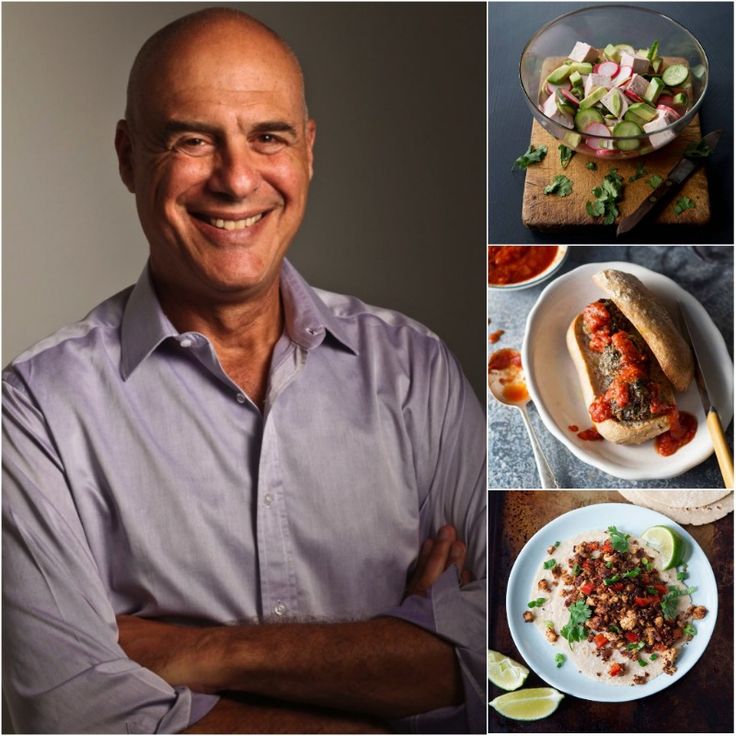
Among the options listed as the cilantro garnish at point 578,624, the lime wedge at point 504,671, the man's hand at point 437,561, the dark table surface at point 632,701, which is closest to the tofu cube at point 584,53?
the dark table surface at point 632,701

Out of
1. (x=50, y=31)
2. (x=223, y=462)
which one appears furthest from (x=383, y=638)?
(x=50, y=31)

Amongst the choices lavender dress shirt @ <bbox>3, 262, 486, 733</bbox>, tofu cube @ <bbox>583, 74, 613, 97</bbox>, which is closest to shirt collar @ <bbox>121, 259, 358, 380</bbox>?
lavender dress shirt @ <bbox>3, 262, 486, 733</bbox>

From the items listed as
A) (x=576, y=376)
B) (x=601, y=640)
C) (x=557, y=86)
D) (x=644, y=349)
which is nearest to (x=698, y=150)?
(x=557, y=86)

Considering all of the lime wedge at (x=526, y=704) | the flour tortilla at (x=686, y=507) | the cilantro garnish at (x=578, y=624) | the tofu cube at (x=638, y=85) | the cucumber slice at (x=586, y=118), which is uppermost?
the tofu cube at (x=638, y=85)

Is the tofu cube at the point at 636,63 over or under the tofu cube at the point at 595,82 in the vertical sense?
over

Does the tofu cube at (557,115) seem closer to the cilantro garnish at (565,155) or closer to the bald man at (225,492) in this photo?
the cilantro garnish at (565,155)

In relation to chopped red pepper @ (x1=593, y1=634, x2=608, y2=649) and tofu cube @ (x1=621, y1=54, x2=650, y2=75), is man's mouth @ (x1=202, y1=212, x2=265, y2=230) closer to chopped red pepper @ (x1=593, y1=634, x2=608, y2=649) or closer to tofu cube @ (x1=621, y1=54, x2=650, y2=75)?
tofu cube @ (x1=621, y1=54, x2=650, y2=75)
